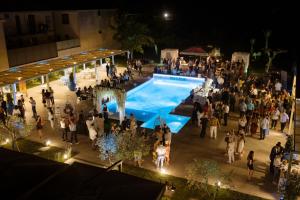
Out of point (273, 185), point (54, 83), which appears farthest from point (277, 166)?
point (54, 83)

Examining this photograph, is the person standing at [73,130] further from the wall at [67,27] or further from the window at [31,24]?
the wall at [67,27]

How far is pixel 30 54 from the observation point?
24.6 m

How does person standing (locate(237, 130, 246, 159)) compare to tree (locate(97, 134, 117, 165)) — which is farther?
person standing (locate(237, 130, 246, 159))

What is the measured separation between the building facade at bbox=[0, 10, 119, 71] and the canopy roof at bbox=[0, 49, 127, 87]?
2.97 feet

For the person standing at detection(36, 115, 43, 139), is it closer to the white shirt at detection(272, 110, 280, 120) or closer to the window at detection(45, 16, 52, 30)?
the white shirt at detection(272, 110, 280, 120)

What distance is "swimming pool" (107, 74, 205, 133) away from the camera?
1889 centimetres

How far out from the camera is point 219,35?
43.5 metres

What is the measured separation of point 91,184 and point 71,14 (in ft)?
89.5

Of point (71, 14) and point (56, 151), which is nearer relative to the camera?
point (56, 151)

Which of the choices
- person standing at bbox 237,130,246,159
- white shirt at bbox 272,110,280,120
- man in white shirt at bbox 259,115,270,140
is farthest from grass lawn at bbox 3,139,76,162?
white shirt at bbox 272,110,280,120

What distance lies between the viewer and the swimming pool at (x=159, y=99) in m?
18.9

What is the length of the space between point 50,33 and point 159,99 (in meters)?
13.5

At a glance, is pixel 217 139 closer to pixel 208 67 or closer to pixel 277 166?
pixel 277 166

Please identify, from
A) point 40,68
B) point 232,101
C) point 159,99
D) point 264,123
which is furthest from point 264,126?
point 40,68
